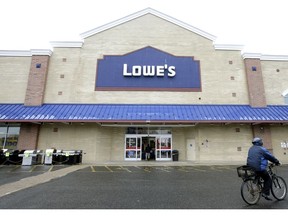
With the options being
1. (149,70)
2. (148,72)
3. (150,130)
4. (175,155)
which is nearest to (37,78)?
(148,72)

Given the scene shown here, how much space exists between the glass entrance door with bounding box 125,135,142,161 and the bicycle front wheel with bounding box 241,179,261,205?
49.7 ft

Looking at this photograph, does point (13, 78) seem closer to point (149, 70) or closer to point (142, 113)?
point (142, 113)

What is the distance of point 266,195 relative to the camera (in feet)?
18.5

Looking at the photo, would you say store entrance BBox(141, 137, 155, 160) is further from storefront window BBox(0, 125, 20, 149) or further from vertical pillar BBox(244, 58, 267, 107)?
storefront window BBox(0, 125, 20, 149)

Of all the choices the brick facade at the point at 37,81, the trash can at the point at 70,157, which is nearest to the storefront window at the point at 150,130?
the trash can at the point at 70,157

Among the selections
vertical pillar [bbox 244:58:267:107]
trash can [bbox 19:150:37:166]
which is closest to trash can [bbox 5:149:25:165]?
trash can [bbox 19:150:37:166]

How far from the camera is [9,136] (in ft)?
62.3

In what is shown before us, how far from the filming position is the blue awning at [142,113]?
1741 cm

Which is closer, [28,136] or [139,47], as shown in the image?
[28,136]

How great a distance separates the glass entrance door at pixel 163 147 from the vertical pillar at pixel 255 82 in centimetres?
957

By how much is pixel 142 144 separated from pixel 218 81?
10.8 meters

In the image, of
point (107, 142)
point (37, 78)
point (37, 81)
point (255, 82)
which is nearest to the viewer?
point (107, 142)

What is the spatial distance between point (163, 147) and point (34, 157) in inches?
478

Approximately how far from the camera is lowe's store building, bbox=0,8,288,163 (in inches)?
730
